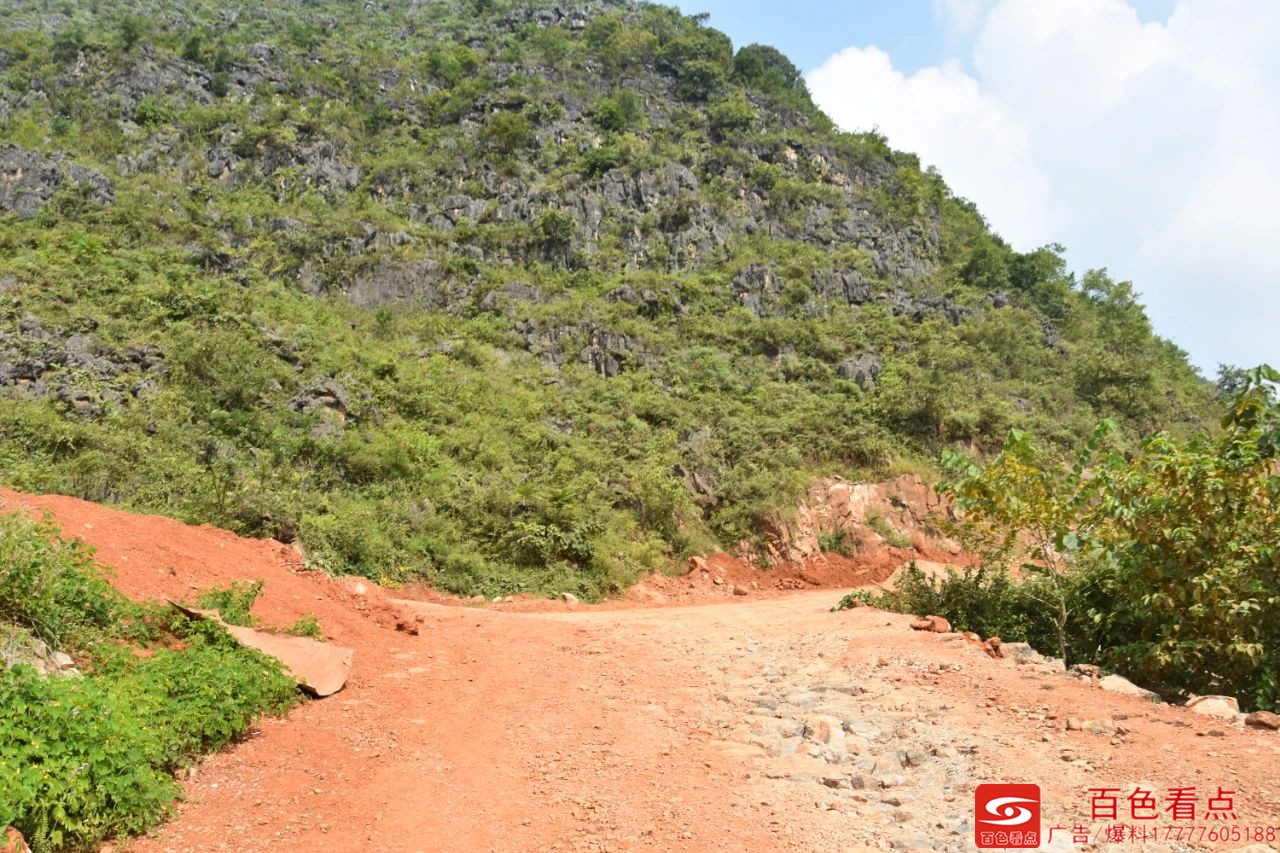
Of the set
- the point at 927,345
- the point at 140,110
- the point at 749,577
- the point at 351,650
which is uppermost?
the point at 140,110

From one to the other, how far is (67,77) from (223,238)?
50.4 ft

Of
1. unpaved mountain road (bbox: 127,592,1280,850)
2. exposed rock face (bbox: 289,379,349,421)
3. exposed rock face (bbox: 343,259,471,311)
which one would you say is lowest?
unpaved mountain road (bbox: 127,592,1280,850)

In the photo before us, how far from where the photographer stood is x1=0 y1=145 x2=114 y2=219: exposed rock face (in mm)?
24031

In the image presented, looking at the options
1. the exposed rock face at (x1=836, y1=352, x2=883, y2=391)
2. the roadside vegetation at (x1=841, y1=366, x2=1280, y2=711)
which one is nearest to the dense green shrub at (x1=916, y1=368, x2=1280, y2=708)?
the roadside vegetation at (x1=841, y1=366, x2=1280, y2=711)

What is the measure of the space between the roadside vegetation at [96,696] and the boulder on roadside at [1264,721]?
25.0 ft

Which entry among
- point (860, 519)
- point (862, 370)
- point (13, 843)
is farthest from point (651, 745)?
point (862, 370)

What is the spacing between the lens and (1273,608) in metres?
Result: 6.16

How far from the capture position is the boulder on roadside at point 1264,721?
5.23 meters

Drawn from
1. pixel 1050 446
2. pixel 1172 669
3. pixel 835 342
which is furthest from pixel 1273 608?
pixel 835 342

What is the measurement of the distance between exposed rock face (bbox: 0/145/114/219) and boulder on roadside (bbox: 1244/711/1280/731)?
32.6 metres

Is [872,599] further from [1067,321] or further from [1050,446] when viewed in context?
[1067,321]

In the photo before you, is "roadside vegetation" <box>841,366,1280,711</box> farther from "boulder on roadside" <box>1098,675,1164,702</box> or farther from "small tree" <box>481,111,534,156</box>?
"small tree" <box>481,111,534,156</box>

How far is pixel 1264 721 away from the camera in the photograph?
5.29 m

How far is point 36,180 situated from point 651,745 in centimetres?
3094
